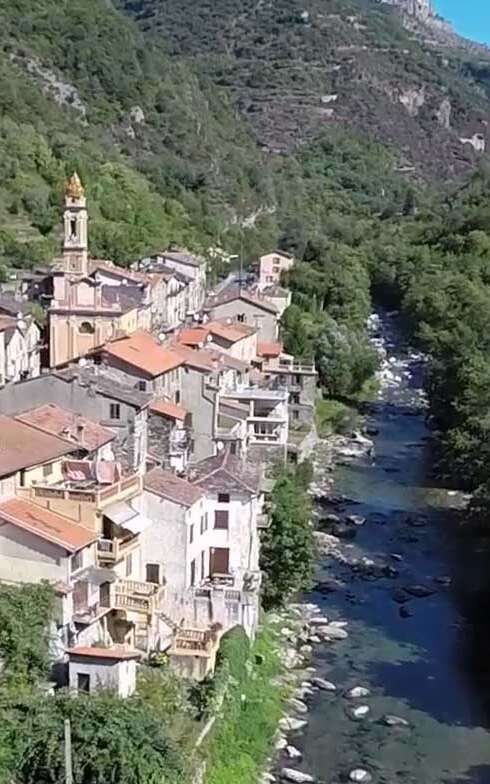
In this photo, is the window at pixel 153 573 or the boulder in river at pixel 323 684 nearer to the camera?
the window at pixel 153 573

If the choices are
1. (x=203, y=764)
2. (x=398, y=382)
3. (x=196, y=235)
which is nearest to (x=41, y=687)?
(x=203, y=764)

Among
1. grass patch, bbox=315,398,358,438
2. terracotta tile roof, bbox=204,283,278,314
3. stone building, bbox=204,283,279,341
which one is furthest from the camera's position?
terracotta tile roof, bbox=204,283,278,314

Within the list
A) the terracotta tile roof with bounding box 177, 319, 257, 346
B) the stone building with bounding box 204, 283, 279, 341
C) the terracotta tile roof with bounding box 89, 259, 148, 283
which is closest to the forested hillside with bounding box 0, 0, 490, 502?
the stone building with bounding box 204, 283, 279, 341

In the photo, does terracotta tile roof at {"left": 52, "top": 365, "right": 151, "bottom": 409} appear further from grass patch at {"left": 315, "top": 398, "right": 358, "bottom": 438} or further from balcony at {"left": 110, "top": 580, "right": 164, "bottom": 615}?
grass patch at {"left": 315, "top": 398, "right": 358, "bottom": 438}

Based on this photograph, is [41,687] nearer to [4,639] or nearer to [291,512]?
[4,639]

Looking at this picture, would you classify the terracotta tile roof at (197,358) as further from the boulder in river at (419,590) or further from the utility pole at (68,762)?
the utility pole at (68,762)

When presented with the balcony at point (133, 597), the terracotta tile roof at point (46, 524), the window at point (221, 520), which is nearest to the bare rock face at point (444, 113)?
the window at point (221, 520)
